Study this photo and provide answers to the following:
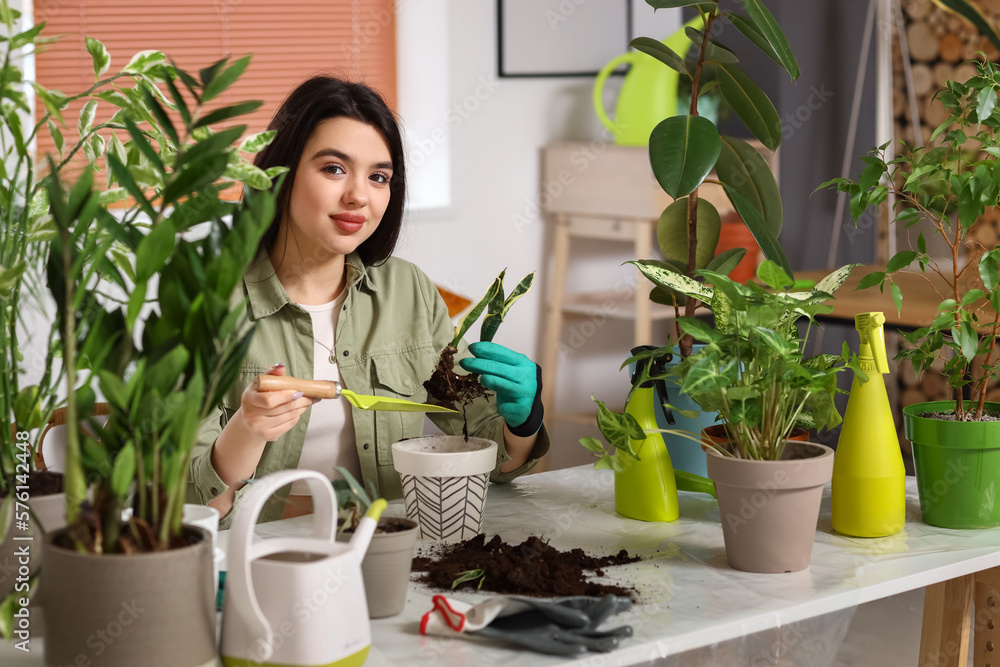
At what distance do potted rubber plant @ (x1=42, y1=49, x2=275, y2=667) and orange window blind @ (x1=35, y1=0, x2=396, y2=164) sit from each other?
1.77 metres

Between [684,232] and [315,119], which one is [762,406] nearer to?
[684,232]

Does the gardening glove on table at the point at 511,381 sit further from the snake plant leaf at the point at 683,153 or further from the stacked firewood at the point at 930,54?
the stacked firewood at the point at 930,54

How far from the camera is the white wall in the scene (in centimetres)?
317

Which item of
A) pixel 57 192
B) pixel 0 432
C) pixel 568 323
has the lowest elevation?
pixel 568 323

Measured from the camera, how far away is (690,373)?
100cm

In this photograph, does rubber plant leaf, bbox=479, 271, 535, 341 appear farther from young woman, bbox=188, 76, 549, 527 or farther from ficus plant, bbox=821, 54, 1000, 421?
ficus plant, bbox=821, 54, 1000, 421

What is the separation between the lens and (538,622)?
92 cm

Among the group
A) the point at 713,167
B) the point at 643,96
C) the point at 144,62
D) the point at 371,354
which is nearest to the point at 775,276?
the point at 713,167

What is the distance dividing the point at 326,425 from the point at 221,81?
37.5 inches

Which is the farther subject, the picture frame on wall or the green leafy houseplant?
the picture frame on wall

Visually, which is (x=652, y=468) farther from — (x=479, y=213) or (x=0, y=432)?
(x=479, y=213)

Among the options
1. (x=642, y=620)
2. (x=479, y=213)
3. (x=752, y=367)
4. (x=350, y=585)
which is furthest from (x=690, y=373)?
(x=479, y=213)

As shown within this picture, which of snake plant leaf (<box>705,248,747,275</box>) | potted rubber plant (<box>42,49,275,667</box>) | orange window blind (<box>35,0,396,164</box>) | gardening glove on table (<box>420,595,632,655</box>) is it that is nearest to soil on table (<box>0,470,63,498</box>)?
potted rubber plant (<box>42,49,275,667</box>)

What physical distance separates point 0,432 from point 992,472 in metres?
1.11
